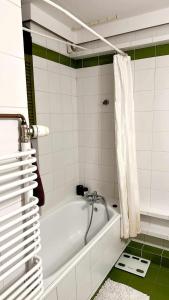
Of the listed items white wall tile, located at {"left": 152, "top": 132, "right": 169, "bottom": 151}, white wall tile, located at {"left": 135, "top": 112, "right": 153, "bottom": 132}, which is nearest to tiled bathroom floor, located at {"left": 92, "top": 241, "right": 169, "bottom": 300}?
white wall tile, located at {"left": 152, "top": 132, "right": 169, "bottom": 151}

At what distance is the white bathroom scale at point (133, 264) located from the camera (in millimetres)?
2100

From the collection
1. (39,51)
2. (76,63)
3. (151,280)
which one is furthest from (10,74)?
(151,280)

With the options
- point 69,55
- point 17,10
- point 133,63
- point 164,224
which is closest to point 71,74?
point 69,55

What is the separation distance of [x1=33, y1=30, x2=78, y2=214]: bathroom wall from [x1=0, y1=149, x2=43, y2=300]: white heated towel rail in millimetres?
1231

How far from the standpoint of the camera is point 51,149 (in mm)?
2258

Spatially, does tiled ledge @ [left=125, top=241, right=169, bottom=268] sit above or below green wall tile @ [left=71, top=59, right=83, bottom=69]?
below

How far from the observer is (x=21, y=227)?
81 cm

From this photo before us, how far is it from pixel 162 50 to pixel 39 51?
120cm

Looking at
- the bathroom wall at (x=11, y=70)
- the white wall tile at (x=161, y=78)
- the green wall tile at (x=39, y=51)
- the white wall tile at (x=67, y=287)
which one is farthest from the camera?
the white wall tile at (x=161, y=78)

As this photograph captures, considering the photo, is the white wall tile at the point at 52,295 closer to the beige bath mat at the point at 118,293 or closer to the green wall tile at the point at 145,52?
the beige bath mat at the point at 118,293

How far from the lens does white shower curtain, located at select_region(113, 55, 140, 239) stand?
2.05 meters

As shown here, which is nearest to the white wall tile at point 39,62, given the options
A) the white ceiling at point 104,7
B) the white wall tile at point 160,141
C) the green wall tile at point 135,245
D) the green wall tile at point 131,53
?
the white ceiling at point 104,7

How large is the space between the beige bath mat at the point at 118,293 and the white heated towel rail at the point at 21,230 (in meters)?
1.16

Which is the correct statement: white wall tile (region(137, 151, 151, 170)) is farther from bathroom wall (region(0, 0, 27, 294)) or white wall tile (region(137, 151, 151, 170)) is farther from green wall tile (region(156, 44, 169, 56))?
bathroom wall (region(0, 0, 27, 294))
